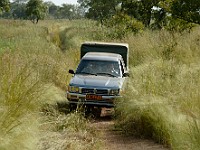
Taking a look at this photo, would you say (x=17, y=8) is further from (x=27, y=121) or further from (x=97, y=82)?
(x=27, y=121)

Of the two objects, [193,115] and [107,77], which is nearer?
[193,115]

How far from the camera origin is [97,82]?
36.8 feet

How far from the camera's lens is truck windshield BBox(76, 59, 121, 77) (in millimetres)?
12070

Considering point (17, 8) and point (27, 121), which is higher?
point (27, 121)

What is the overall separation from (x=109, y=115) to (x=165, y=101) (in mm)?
3288

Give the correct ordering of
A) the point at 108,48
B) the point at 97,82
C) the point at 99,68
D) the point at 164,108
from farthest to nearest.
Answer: the point at 108,48 → the point at 99,68 → the point at 97,82 → the point at 164,108

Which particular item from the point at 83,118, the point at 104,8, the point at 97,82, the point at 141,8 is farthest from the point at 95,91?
the point at 104,8

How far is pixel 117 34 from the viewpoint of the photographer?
76.2ft

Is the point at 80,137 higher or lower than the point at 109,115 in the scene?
higher

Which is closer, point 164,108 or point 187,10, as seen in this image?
point 164,108

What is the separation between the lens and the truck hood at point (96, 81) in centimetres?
1110

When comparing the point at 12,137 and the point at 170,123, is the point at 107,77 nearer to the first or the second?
the point at 170,123

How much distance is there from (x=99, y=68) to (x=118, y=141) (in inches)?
152

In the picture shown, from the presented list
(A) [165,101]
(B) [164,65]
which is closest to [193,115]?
(A) [165,101]
